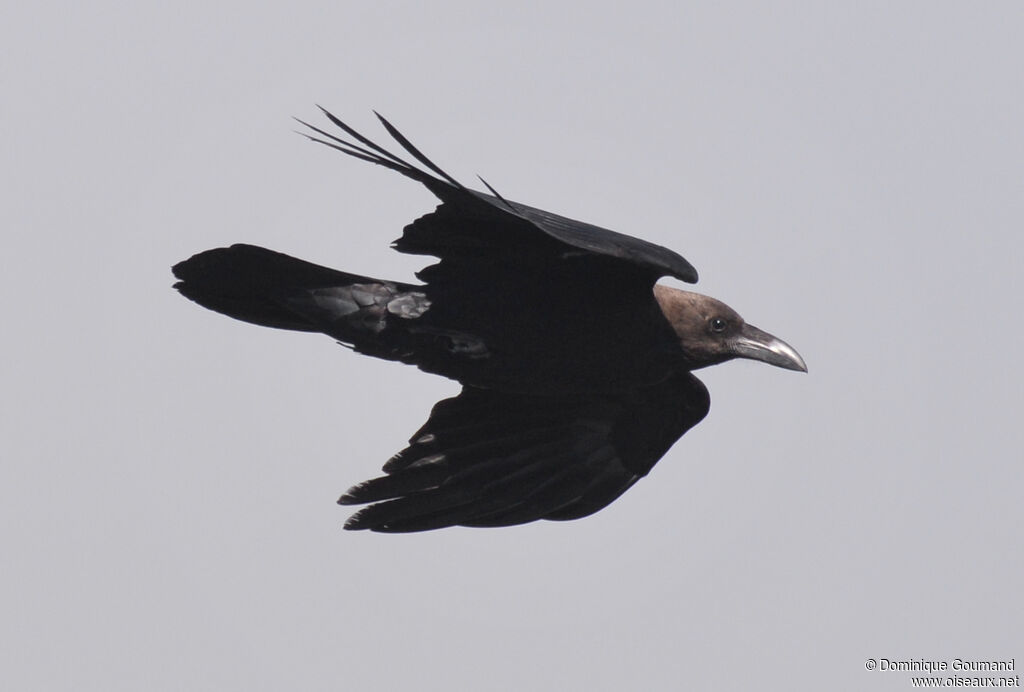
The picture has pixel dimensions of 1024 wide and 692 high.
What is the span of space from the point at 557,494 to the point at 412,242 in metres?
1.91

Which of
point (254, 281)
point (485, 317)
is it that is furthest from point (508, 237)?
point (254, 281)

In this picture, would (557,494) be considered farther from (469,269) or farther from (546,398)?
(469,269)

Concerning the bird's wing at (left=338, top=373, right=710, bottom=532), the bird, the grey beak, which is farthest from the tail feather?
the grey beak

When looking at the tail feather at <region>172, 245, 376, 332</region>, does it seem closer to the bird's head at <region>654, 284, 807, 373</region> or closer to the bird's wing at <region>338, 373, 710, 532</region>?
the bird's wing at <region>338, 373, 710, 532</region>

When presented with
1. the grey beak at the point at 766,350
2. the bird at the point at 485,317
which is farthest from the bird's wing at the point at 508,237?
the grey beak at the point at 766,350

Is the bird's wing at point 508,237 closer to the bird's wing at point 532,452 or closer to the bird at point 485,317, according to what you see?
the bird at point 485,317

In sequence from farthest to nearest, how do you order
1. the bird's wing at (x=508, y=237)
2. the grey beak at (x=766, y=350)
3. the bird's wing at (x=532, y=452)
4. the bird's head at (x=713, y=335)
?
the bird's wing at (x=532, y=452) → the grey beak at (x=766, y=350) → the bird's head at (x=713, y=335) → the bird's wing at (x=508, y=237)

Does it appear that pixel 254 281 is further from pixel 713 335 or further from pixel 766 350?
pixel 766 350

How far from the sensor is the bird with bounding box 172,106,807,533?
719 centimetres

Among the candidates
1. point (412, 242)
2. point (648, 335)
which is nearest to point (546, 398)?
point (648, 335)

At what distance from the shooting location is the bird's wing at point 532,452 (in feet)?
26.6

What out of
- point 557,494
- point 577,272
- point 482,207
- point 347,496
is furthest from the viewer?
point 557,494

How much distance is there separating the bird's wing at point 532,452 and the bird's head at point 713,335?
0.52 metres

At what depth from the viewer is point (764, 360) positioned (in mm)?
7953
